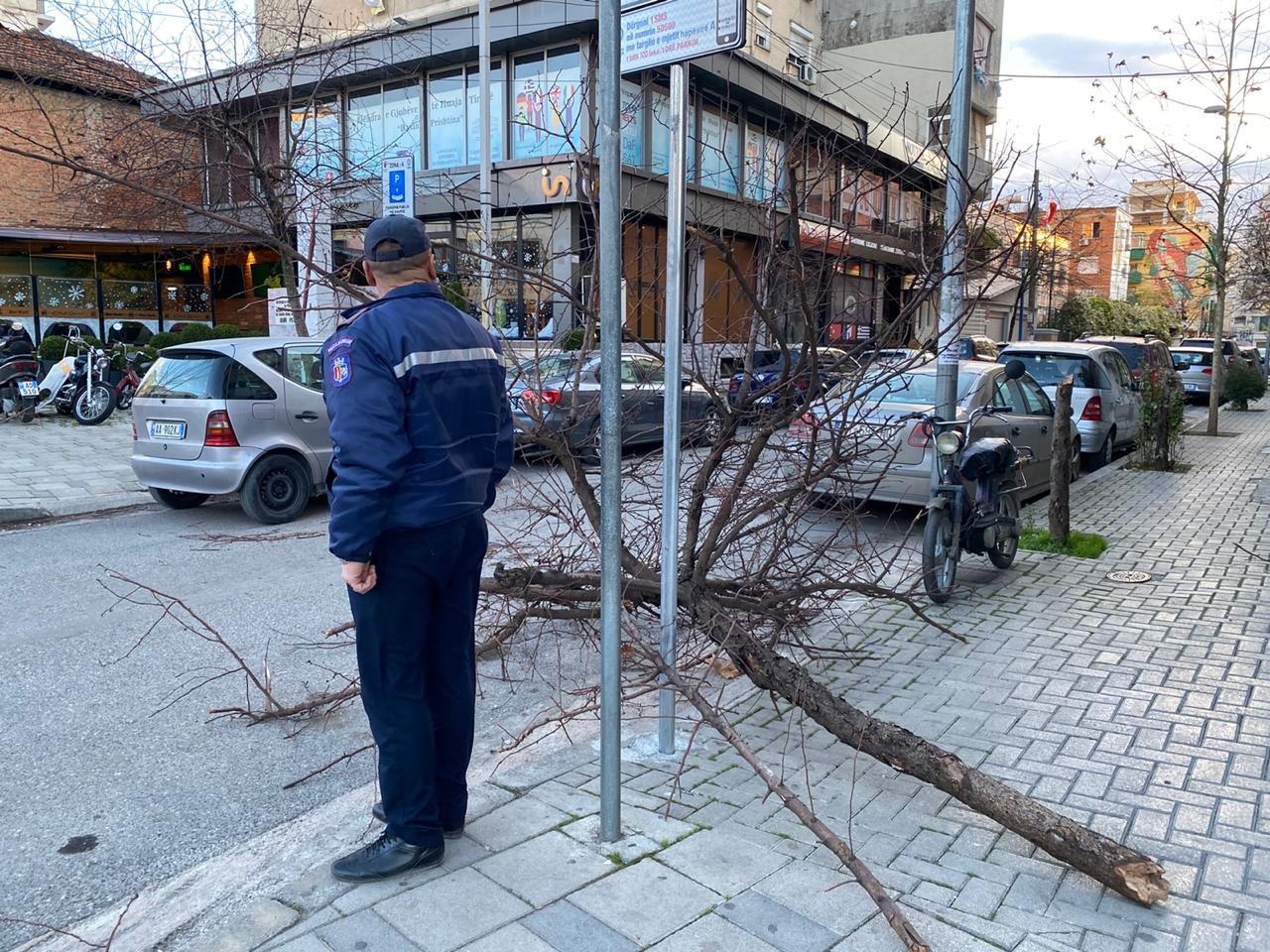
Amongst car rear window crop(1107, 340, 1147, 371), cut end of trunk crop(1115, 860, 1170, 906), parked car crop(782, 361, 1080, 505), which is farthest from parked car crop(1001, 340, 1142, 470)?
cut end of trunk crop(1115, 860, 1170, 906)

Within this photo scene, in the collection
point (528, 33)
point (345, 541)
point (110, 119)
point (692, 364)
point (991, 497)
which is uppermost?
point (528, 33)

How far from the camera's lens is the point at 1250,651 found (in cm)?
538

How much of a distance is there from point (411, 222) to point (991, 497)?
501 centimetres

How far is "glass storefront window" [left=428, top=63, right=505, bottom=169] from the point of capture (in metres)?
22.9

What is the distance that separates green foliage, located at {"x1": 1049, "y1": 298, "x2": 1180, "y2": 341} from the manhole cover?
36.1m

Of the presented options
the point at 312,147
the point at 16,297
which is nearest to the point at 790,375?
the point at 312,147

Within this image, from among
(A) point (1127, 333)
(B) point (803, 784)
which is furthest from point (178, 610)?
(A) point (1127, 333)

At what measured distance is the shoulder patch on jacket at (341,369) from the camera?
2854mm

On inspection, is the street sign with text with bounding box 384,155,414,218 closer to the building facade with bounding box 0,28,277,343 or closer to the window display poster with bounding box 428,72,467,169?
the building facade with bounding box 0,28,277,343

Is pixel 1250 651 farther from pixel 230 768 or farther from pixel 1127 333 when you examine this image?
pixel 1127 333

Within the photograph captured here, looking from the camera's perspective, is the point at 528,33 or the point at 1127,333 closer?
the point at 528,33

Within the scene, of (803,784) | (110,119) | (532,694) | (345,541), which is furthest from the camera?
(110,119)

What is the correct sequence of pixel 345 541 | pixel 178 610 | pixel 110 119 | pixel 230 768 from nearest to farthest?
1. pixel 345 541
2. pixel 230 768
3. pixel 178 610
4. pixel 110 119

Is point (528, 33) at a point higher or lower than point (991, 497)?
higher
